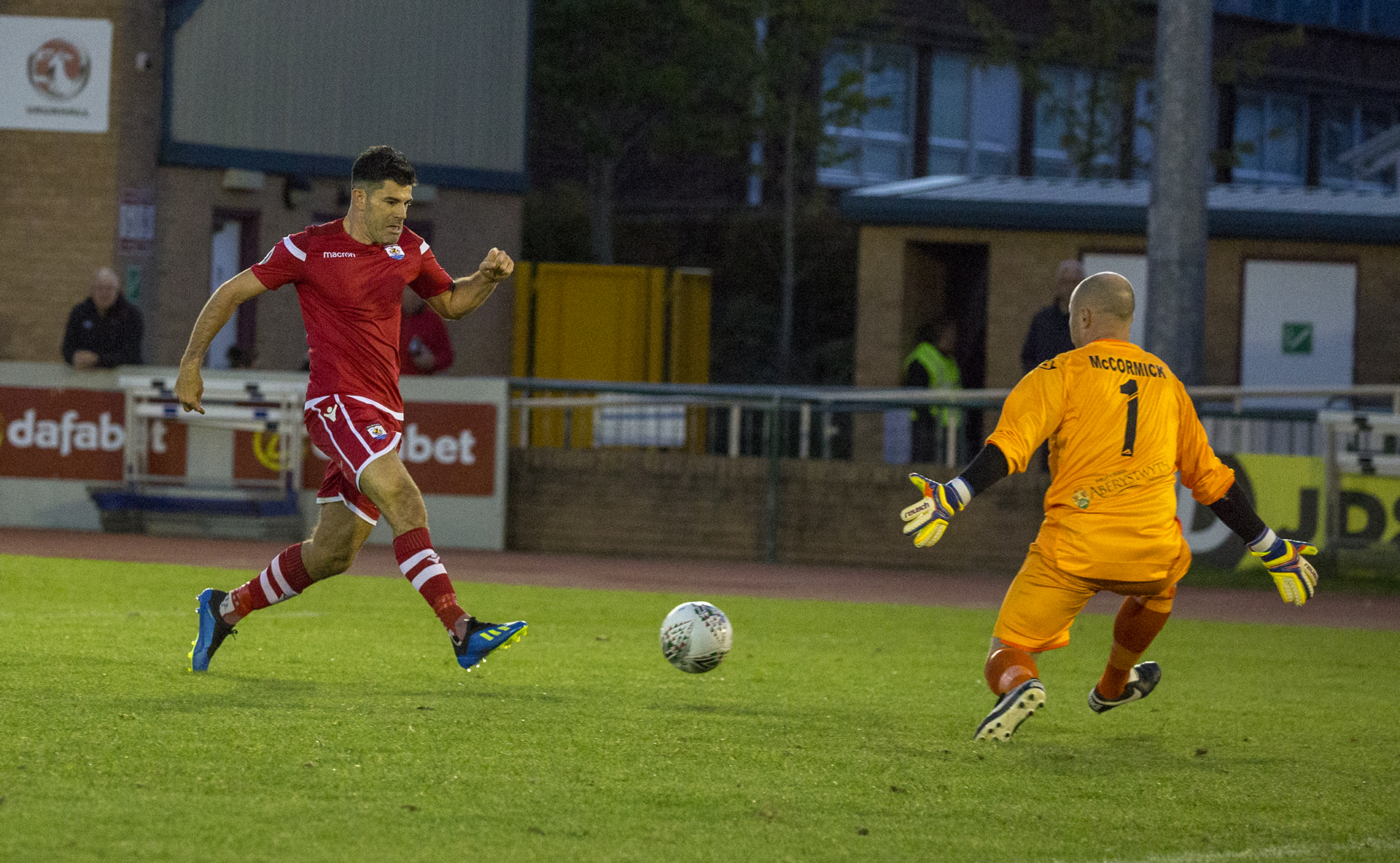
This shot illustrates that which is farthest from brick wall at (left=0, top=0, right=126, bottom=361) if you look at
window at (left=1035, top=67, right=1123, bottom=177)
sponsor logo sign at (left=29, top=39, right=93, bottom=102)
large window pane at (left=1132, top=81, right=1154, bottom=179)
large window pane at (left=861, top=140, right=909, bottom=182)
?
large window pane at (left=861, top=140, right=909, bottom=182)

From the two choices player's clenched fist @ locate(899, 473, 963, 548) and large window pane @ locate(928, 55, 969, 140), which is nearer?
player's clenched fist @ locate(899, 473, 963, 548)

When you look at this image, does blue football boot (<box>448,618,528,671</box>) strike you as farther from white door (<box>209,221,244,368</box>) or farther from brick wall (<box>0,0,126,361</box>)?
white door (<box>209,221,244,368</box>)

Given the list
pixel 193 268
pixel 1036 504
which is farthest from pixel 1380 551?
pixel 193 268

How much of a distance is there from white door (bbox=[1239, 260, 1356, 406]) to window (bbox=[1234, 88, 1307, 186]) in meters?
22.3

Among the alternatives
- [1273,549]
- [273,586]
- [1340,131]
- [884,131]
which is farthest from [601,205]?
[1273,549]

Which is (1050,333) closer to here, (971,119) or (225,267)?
(225,267)

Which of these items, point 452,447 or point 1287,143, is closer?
point 452,447

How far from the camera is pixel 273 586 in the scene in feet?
24.8

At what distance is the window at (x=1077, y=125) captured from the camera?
31.4 meters

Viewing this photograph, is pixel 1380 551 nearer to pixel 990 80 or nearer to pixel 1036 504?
pixel 1036 504

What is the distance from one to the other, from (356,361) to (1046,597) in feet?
9.50

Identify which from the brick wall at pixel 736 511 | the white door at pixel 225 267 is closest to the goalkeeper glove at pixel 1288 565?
the brick wall at pixel 736 511

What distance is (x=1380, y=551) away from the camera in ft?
47.0

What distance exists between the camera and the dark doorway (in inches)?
790
